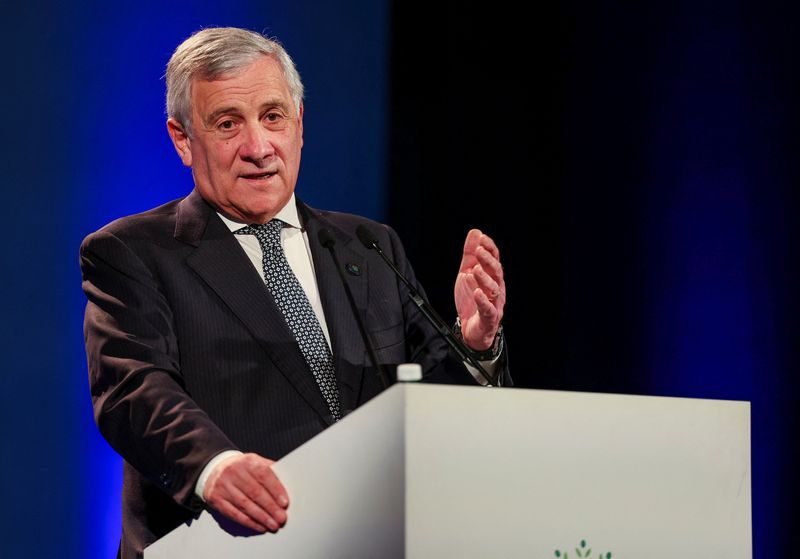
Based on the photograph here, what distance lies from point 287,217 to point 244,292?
28cm

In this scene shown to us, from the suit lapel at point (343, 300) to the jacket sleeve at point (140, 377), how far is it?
32 centimetres

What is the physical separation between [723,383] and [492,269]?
126cm

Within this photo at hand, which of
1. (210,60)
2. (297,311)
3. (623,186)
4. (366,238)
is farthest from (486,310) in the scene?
(623,186)

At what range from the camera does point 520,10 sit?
3.37 metres

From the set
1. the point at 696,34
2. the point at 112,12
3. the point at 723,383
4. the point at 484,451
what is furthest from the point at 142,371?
the point at 696,34

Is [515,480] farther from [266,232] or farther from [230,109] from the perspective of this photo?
[230,109]

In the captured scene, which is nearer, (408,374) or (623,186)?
(408,374)

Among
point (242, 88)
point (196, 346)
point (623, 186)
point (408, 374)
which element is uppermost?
point (623, 186)

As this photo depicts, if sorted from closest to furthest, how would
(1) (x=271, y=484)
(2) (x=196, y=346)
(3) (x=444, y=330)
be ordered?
(1) (x=271, y=484) → (3) (x=444, y=330) → (2) (x=196, y=346)

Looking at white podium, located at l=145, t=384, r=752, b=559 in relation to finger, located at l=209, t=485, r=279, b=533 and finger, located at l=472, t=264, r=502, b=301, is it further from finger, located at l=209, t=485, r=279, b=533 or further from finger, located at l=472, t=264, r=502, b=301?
finger, located at l=472, t=264, r=502, b=301

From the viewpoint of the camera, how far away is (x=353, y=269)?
221 centimetres

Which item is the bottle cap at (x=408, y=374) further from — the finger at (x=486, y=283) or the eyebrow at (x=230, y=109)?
the eyebrow at (x=230, y=109)

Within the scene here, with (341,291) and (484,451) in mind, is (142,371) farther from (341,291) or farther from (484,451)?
(484,451)

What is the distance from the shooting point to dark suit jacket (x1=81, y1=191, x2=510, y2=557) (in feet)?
5.77
